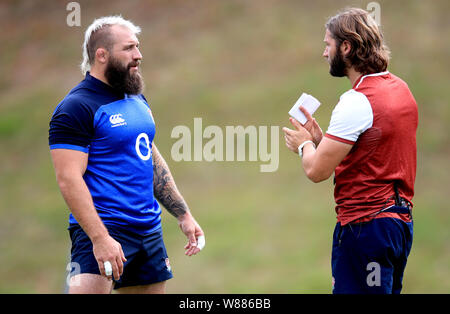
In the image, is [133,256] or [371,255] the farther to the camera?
[133,256]

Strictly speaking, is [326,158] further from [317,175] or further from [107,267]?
[107,267]

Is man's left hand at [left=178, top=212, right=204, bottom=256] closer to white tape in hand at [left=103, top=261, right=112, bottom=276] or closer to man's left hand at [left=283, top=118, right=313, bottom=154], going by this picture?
white tape in hand at [left=103, top=261, right=112, bottom=276]

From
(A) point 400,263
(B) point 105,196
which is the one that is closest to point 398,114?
(A) point 400,263

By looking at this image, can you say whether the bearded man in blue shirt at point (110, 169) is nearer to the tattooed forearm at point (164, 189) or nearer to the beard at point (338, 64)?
the tattooed forearm at point (164, 189)

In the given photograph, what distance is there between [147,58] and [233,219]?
420 cm

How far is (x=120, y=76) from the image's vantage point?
3.96 metres

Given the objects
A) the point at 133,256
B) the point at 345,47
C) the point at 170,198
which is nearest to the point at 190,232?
the point at 170,198

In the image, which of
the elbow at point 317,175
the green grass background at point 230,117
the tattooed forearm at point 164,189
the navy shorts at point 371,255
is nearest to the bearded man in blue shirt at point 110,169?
the tattooed forearm at point 164,189

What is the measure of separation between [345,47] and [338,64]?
0.36ft

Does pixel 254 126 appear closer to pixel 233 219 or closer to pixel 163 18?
pixel 233 219

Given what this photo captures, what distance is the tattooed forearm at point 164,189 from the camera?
434 centimetres

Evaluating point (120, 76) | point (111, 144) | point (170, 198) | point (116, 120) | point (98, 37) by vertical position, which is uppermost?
point (98, 37)

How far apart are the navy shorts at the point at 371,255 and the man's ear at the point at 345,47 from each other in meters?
1.00
